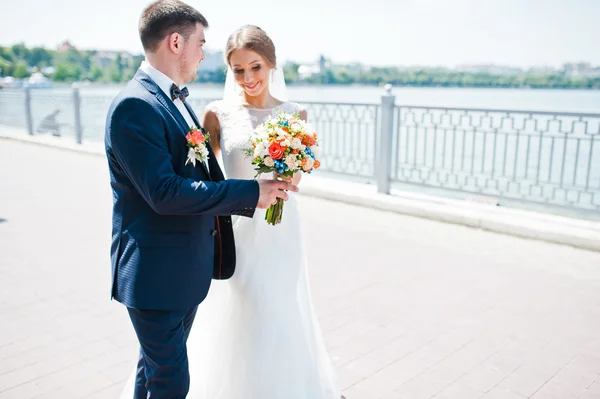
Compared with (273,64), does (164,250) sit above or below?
below

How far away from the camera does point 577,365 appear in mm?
3646

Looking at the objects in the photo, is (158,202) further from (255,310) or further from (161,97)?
(255,310)

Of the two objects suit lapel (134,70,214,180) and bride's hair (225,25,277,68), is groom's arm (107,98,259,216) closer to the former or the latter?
suit lapel (134,70,214,180)

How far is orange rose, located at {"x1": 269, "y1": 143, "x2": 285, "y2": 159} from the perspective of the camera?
7.71ft

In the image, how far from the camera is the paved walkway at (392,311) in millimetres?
3480

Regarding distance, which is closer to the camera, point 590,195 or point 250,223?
point 250,223

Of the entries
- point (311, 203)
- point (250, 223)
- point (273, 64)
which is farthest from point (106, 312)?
point (311, 203)

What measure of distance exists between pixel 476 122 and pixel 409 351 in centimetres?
468

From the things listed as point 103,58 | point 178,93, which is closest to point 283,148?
point 178,93

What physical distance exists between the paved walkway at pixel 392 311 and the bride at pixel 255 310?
0.56m

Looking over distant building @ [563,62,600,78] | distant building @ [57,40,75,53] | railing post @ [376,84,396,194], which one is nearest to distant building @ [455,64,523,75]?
distant building @ [563,62,600,78]

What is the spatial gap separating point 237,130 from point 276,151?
32.4 inches

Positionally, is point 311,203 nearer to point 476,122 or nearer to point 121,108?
point 476,122

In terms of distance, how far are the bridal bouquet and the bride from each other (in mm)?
504
